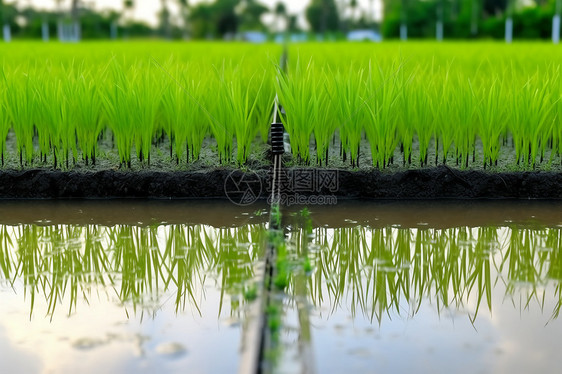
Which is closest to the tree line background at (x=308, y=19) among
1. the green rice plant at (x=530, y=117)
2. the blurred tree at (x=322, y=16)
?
the blurred tree at (x=322, y=16)

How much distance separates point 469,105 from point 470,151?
16.7 inches

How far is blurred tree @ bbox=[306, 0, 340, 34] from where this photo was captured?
84.9 meters

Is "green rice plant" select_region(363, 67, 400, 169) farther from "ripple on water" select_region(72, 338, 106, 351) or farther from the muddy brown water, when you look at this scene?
"ripple on water" select_region(72, 338, 106, 351)

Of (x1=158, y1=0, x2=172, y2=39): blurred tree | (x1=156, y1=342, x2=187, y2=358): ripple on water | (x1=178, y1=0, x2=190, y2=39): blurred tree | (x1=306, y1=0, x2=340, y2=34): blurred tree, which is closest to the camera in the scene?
(x1=156, y1=342, x2=187, y2=358): ripple on water

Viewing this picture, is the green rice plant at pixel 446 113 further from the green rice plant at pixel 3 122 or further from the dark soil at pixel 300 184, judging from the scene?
the green rice plant at pixel 3 122

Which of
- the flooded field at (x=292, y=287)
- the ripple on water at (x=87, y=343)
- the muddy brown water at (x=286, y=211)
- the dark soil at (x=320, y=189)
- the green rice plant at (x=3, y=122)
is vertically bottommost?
the ripple on water at (x=87, y=343)

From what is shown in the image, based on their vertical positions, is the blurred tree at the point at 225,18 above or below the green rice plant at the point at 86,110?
above

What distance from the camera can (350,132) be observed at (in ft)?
15.2

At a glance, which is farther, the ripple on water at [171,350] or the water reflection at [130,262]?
the water reflection at [130,262]

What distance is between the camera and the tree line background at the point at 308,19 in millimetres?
39000

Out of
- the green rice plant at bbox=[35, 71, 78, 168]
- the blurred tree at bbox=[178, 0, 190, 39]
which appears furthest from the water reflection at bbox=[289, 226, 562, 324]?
the blurred tree at bbox=[178, 0, 190, 39]

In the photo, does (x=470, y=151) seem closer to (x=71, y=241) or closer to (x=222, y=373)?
(x=71, y=241)

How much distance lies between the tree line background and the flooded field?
28.2 m

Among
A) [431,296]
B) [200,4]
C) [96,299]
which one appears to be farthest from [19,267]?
[200,4]
